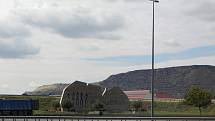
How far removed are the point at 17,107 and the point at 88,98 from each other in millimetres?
33042

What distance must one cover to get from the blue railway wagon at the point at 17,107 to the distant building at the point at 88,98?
71.8ft

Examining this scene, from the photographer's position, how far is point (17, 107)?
86562mm

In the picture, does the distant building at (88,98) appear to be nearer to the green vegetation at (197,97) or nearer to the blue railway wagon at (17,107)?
the blue railway wagon at (17,107)

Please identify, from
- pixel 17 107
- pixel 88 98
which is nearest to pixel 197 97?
pixel 88 98

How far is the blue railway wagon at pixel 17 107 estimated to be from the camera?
277 feet

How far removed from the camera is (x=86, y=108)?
116 meters

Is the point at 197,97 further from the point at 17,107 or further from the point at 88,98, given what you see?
the point at 17,107

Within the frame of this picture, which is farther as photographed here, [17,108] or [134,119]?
[17,108]

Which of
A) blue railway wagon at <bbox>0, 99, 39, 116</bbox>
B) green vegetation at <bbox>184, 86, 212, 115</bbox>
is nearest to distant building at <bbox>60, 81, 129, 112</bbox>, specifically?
blue railway wagon at <bbox>0, 99, 39, 116</bbox>

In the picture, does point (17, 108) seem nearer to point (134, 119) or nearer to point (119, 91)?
point (119, 91)

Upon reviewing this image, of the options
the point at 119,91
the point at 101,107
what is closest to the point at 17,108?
the point at 101,107

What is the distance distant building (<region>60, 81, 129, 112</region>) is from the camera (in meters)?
112

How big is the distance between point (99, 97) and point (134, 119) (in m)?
84.6

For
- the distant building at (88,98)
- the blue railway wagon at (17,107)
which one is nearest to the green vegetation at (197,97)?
the distant building at (88,98)
